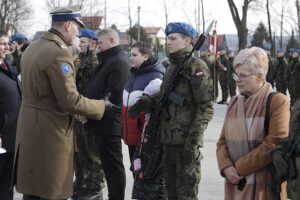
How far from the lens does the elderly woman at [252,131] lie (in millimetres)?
3154

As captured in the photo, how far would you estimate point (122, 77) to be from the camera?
5246 mm

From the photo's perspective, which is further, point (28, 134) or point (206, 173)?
point (206, 173)

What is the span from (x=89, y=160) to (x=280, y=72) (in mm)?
13658

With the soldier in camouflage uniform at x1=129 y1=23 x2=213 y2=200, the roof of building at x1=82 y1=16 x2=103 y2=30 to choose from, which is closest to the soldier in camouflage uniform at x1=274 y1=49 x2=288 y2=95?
the soldier in camouflage uniform at x1=129 y1=23 x2=213 y2=200

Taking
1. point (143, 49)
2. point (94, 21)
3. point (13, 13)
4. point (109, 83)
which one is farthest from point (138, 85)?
point (13, 13)

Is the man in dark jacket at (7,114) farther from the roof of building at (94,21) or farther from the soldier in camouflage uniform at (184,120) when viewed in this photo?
the roof of building at (94,21)

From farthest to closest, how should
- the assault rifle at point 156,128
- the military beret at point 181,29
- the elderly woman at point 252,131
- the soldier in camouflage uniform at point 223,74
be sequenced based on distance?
the soldier in camouflage uniform at point 223,74
the military beret at point 181,29
the assault rifle at point 156,128
the elderly woman at point 252,131

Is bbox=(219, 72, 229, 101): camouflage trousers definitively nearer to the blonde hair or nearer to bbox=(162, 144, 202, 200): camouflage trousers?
bbox=(162, 144, 202, 200): camouflage trousers

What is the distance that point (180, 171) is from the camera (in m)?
4.26

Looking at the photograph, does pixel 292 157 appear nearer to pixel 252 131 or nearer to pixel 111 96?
pixel 252 131

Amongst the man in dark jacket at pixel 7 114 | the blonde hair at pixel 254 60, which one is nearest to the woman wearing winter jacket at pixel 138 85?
the man in dark jacket at pixel 7 114

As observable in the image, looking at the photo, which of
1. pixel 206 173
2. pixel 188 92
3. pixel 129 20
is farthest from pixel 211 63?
pixel 129 20

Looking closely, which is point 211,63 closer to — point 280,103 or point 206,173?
point 206,173

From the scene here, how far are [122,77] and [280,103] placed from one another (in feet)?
7.80
